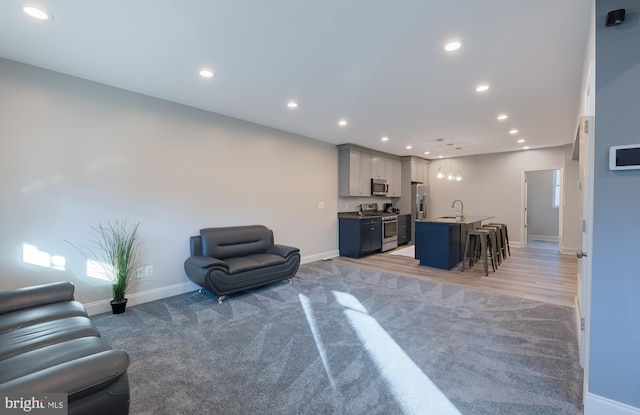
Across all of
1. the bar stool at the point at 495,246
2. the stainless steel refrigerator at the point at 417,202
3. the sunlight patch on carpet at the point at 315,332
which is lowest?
the sunlight patch on carpet at the point at 315,332

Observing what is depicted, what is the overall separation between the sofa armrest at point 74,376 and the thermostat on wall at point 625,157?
2900mm

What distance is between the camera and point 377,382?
2084 mm

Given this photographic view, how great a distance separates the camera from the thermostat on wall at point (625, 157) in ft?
5.30

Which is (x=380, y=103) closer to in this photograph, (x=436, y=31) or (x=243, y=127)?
(x=436, y=31)

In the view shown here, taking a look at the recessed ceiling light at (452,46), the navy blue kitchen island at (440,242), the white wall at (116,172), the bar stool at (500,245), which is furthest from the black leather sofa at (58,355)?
the bar stool at (500,245)

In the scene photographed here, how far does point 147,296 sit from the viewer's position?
3.75 metres

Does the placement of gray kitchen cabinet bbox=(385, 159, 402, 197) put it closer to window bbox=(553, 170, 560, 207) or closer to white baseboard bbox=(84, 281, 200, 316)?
window bbox=(553, 170, 560, 207)

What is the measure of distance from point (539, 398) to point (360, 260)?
4.40 metres

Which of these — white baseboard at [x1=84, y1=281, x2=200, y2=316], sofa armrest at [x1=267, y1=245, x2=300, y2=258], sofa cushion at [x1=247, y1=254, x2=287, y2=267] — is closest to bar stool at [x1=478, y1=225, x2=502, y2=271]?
sofa armrest at [x1=267, y1=245, x2=300, y2=258]

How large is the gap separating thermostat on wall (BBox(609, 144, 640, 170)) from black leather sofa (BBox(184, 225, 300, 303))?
3.67 m

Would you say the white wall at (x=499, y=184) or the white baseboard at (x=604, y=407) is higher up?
the white wall at (x=499, y=184)

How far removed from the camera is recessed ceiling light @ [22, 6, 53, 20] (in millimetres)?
2051

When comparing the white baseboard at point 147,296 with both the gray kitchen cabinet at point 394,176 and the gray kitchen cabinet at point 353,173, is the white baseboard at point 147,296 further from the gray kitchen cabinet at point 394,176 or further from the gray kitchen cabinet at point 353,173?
the gray kitchen cabinet at point 394,176

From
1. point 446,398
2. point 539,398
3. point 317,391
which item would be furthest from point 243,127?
point 539,398
